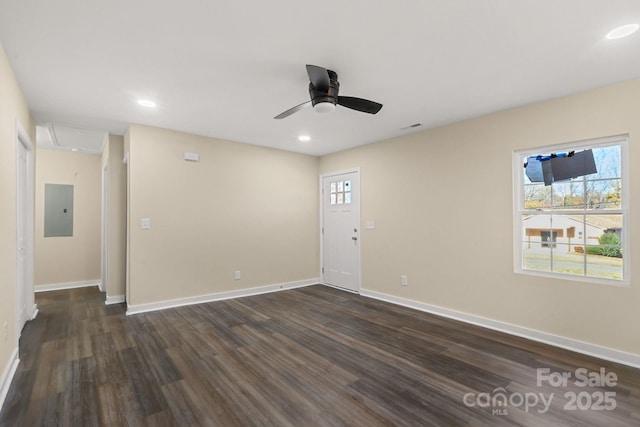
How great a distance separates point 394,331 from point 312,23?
316 centimetres

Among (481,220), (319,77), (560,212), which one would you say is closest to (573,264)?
(560,212)

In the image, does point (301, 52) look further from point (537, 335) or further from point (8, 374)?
point (537, 335)

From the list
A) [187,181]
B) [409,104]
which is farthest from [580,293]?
[187,181]

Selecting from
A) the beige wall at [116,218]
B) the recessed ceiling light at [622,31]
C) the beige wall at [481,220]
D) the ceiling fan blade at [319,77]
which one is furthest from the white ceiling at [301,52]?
the beige wall at [116,218]

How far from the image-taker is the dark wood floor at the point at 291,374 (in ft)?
6.55

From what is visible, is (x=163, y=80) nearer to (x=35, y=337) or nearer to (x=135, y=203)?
(x=135, y=203)

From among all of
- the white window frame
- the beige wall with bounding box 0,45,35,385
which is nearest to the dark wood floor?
the beige wall with bounding box 0,45,35,385

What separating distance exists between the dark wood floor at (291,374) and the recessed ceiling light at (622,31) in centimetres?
260

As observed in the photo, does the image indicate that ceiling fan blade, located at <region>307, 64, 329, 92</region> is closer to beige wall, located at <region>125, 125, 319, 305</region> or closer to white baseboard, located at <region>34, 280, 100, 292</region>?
beige wall, located at <region>125, 125, 319, 305</region>

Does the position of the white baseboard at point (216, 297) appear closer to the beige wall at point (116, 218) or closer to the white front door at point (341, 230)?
the white front door at point (341, 230)

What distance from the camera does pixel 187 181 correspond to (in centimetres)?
454

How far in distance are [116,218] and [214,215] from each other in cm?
145

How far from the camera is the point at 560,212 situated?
3160 millimetres

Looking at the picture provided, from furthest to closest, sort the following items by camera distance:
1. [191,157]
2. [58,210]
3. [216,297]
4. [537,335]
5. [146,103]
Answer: [58,210] < [216,297] < [191,157] < [146,103] < [537,335]
